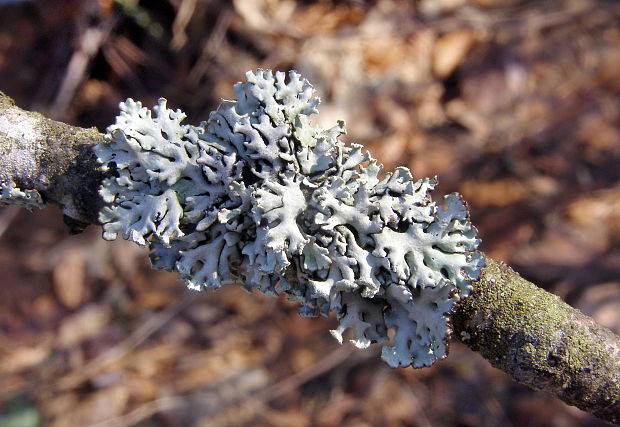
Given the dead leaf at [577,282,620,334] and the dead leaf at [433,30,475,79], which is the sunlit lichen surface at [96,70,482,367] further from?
the dead leaf at [433,30,475,79]

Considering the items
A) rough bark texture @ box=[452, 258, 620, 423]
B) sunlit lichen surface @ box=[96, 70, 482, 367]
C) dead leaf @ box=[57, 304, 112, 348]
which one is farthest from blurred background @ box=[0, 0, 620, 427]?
sunlit lichen surface @ box=[96, 70, 482, 367]

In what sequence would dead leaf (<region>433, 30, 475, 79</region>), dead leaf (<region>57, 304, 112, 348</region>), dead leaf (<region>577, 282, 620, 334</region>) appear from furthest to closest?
1. dead leaf (<region>433, 30, 475, 79</region>)
2. dead leaf (<region>57, 304, 112, 348</region>)
3. dead leaf (<region>577, 282, 620, 334</region>)

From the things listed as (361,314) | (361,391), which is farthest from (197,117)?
(361,314)

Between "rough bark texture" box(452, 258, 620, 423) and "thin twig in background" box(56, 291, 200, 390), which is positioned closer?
"rough bark texture" box(452, 258, 620, 423)

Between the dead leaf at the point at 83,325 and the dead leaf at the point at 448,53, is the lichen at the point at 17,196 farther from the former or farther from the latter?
the dead leaf at the point at 448,53

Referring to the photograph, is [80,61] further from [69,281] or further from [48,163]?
[48,163]

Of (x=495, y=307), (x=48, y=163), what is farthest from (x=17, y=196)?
(x=495, y=307)

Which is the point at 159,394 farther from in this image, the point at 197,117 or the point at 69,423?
the point at 197,117

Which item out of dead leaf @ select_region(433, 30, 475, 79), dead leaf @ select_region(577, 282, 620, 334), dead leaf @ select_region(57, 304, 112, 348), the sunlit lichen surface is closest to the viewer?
the sunlit lichen surface
